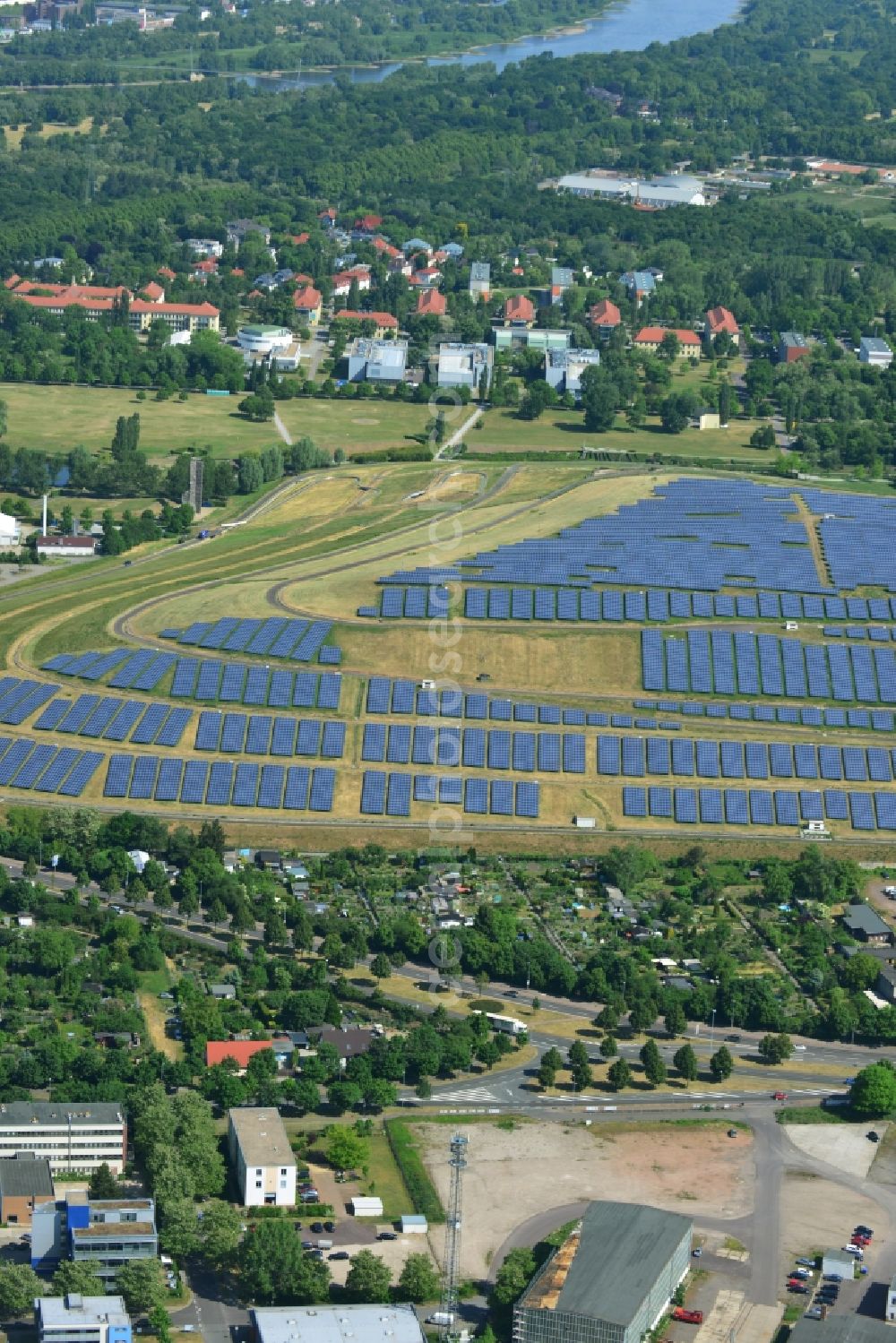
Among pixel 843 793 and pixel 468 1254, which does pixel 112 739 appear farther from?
pixel 468 1254

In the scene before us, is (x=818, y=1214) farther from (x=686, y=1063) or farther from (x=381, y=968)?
(x=381, y=968)

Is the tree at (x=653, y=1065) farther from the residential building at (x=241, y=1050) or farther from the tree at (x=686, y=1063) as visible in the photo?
the residential building at (x=241, y=1050)

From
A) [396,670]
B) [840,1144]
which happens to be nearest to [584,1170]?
[840,1144]

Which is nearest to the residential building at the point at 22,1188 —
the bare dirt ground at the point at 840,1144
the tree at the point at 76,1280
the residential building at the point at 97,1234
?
the residential building at the point at 97,1234

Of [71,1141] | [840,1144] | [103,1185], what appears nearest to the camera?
[103,1185]

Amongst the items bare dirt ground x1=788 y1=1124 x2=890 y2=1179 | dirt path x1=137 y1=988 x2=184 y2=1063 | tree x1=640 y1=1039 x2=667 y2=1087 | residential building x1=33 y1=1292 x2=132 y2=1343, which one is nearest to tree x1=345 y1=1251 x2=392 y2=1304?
residential building x1=33 y1=1292 x2=132 y2=1343

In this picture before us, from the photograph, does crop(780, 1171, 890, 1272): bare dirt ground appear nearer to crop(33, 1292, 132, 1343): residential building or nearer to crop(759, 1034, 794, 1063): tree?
crop(759, 1034, 794, 1063): tree
